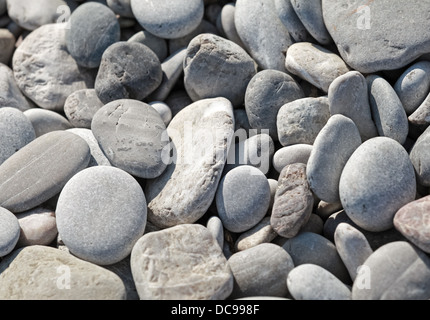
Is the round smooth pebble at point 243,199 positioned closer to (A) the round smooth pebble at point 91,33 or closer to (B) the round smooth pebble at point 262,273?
(B) the round smooth pebble at point 262,273

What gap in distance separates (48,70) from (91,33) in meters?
0.42

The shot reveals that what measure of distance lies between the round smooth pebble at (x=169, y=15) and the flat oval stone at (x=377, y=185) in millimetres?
1465

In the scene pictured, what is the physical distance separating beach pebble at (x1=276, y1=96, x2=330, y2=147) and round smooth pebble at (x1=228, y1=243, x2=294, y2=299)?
0.71 metres

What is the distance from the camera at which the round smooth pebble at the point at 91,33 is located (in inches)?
131

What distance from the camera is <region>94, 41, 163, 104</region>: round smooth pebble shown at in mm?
3131

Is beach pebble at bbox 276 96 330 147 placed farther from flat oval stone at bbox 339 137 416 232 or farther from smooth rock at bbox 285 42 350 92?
flat oval stone at bbox 339 137 416 232

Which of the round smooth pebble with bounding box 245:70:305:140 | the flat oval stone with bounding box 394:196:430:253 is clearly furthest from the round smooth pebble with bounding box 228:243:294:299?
the round smooth pebble with bounding box 245:70:305:140

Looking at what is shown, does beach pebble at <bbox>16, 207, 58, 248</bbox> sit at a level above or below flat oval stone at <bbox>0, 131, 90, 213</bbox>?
below

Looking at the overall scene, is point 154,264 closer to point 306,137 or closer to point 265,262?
point 265,262

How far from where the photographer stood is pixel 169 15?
3.23 m

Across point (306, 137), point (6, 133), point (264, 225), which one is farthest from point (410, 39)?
point (6, 133)

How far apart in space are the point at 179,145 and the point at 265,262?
36.3 inches

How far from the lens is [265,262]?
2.46 m
